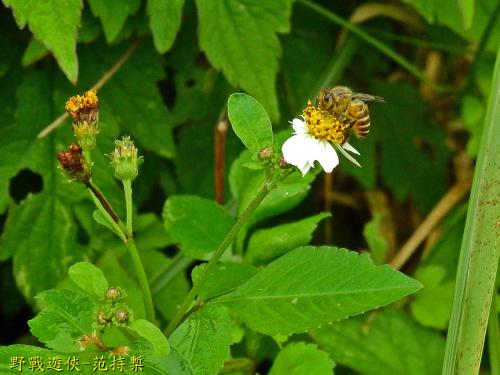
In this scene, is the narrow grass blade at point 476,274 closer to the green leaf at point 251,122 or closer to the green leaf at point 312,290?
the green leaf at point 312,290

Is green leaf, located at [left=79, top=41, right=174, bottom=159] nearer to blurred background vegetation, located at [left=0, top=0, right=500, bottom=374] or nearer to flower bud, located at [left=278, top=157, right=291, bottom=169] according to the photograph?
blurred background vegetation, located at [left=0, top=0, right=500, bottom=374]

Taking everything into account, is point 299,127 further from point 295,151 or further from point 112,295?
point 112,295

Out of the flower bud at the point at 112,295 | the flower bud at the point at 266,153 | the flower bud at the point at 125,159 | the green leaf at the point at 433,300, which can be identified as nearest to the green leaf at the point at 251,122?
the flower bud at the point at 266,153

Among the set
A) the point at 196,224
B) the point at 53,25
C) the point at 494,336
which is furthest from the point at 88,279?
the point at 494,336

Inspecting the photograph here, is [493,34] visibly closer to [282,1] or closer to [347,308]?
[282,1]

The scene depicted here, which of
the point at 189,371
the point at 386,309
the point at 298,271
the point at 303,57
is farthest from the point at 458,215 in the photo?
the point at 189,371

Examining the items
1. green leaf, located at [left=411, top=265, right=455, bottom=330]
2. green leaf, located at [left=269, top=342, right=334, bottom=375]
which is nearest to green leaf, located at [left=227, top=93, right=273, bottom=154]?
green leaf, located at [left=269, top=342, right=334, bottom=375]
